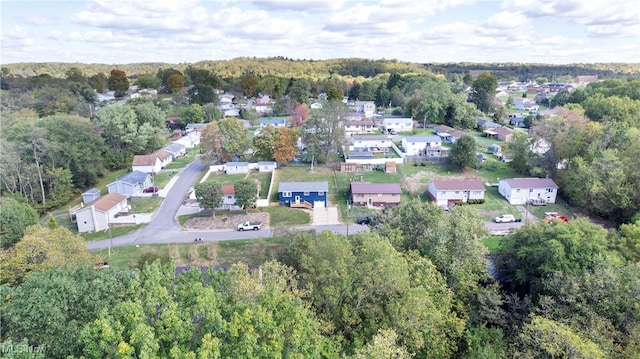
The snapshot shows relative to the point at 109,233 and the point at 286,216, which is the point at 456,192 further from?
the point at 109,233

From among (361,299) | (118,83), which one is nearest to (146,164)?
(361,299)

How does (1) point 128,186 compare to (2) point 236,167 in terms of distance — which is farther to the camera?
(2) point 236,167

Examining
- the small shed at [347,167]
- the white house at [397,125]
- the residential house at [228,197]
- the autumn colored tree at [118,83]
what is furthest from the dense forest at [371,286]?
the autumn colored tree at [118,83]

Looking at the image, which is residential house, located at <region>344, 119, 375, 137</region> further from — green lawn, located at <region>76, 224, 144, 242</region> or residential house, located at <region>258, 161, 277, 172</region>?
green lawn, located at <region>76, 224, 144, 242</region>

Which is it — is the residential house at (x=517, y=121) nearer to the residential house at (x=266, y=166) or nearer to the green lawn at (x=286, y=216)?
the residential house at (x=266, y=166)

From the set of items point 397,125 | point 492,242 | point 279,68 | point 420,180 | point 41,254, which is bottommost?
point 492,242

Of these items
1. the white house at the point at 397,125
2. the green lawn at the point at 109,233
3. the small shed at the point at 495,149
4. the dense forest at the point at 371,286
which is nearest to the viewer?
the dense forest at the point at 371,286

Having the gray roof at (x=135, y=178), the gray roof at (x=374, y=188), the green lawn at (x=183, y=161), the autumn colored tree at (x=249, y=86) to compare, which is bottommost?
the green lawn at (x=183, y=161)
